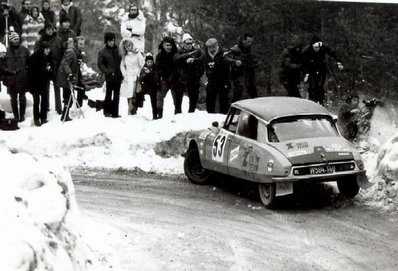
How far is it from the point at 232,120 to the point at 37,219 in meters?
7.33

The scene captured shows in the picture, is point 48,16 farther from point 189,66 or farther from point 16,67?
point 189,66

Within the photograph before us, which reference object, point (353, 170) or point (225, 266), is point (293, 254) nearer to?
point (225, 266)

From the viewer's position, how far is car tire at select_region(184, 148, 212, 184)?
1487 cm

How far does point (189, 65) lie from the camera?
59.4 ft

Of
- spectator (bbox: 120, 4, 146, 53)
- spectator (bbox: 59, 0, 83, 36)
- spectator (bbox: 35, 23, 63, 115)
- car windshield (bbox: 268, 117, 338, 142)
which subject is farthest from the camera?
spectator (bbox: 59, 0, 83, 36)

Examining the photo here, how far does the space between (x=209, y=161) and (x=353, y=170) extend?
2881 millimetres

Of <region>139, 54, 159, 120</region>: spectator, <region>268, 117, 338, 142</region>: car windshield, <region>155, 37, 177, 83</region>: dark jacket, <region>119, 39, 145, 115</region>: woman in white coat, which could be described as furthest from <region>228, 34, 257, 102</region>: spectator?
<region>268, 117, 338, 142</region>: car windshield

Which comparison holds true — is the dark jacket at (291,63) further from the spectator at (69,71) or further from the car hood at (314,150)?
the car hood at (314,150)

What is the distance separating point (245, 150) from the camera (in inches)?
520

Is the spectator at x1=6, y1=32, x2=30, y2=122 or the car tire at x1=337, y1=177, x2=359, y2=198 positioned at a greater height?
the spectator at x1=6, y1=32, x2=30, y2=122

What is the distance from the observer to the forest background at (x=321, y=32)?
23766 millimetres

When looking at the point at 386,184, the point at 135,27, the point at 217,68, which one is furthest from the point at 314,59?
the point at 386,184

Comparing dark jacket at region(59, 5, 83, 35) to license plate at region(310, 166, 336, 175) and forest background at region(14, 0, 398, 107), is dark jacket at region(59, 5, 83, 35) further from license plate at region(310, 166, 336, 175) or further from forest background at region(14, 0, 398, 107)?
license plate at region(310, 166, 336, 175)

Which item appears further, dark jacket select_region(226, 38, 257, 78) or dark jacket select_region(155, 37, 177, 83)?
dark jacket select_region(155, 37, 177, 83)
